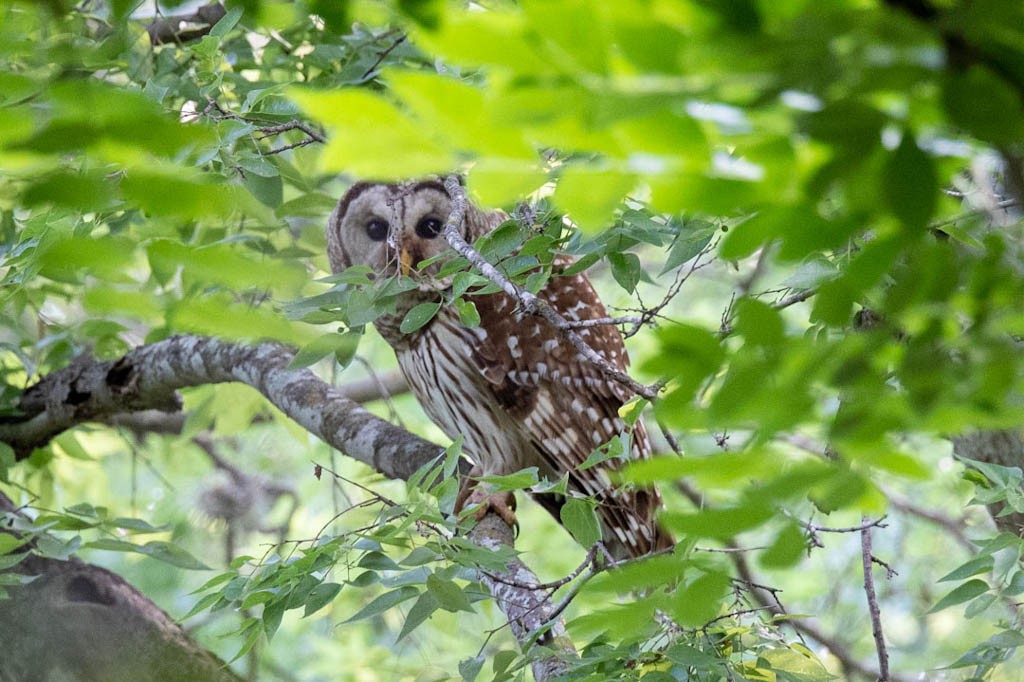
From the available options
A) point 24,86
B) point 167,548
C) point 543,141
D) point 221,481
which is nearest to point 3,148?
point 24,86

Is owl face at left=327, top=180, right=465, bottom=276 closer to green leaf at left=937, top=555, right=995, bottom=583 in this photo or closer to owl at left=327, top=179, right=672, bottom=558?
owl at left=327, top=179, right=672, bottom=558

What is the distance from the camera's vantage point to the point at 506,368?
2791mm

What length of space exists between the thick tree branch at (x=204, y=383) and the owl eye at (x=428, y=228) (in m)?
0.53

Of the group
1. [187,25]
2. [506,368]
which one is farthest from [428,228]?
[187,25]

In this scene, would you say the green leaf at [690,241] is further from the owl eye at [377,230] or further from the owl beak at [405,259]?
the owl eye at [377,230]

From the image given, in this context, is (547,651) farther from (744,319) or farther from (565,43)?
(565,43)

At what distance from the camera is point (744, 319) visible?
68 cm

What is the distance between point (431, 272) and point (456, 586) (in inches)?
55.6

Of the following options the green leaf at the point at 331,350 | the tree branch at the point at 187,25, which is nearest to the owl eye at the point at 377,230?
the tree branch at the point at 187,25

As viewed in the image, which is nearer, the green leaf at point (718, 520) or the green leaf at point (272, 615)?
the green leaf at point (718, 520)

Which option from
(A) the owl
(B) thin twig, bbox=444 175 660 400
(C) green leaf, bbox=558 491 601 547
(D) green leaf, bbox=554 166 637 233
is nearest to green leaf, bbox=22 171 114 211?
(D) green leaf, bbox=554 166 637 233

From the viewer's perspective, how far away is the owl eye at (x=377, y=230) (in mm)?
2963

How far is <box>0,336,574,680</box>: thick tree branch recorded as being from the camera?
2.73 m

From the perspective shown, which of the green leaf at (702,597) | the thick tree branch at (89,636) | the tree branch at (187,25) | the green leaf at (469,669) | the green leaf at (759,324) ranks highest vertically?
the green leaf at (759,324)
